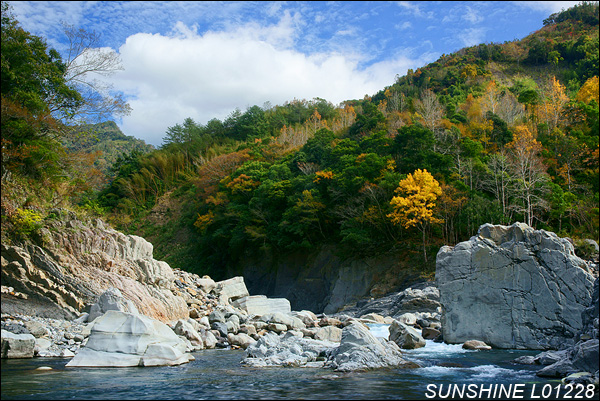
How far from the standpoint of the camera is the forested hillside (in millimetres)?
27125

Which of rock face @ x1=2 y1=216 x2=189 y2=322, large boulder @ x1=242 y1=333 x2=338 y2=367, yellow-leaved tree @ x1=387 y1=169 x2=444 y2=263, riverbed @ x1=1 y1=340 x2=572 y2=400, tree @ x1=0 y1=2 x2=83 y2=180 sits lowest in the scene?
large boulder @ x1=242 y1=333 x2=338 y2=367

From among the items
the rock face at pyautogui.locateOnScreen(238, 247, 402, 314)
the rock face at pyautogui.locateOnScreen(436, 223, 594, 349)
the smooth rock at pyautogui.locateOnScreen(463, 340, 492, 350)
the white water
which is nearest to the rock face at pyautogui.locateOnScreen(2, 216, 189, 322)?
the white water

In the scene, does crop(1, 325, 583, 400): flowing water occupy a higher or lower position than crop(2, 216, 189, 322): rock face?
lower

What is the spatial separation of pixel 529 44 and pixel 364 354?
6720 centimetres

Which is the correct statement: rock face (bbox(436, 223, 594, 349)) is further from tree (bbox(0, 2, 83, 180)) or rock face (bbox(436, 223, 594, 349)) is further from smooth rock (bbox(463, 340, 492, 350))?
tree (bbox(0, 2, 83, 180))

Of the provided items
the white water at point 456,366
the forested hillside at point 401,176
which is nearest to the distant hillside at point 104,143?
the forested hillside at point 401,176

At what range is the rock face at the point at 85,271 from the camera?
13.8 m

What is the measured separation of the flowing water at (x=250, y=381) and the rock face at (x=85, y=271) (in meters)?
4.34

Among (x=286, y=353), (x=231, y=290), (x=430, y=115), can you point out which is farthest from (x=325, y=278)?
(x=286, y=353)

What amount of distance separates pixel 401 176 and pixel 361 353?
20680 mm

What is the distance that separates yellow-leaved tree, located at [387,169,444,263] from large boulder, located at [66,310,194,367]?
19.5m

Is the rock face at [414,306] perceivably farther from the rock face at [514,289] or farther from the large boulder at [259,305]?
the rock face at [514,289]

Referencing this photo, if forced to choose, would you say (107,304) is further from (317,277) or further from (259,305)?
(317,277)

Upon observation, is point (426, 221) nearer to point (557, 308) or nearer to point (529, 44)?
point (557, 308)
